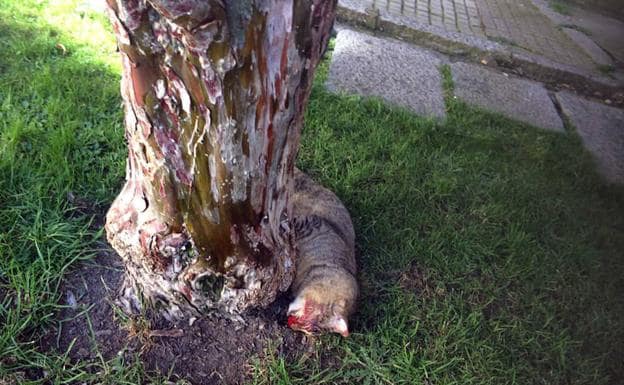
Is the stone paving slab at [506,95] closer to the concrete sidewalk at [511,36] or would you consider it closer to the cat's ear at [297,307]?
the concrete sidewalk at [511,36]

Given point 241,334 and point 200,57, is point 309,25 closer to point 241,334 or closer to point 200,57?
point 200,57

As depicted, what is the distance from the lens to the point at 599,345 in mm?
2480

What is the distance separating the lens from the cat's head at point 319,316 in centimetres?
207

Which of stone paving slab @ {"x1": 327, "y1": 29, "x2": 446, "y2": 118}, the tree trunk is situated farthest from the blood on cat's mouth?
stone paving slab @ {"x1": 327, "y1": 29, "x2": 446, "y2": 118}

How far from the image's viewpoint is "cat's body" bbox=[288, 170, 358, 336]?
6.83 ft

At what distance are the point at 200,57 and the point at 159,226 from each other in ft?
2.32

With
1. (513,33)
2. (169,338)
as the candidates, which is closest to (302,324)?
(169,338)

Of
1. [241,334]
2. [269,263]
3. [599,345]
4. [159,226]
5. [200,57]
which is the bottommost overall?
[599,345]

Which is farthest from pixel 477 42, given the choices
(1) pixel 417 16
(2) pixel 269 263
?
(2) pixel 269 263

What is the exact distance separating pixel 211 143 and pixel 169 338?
37.5 inches

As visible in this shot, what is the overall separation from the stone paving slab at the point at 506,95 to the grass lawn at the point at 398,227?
1.08 feet

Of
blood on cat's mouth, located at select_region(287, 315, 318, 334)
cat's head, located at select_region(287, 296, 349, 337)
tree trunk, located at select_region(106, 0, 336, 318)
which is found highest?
tree trunk, located at select_region(106, 0, 336, 318)

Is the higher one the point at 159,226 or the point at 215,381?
the point at 159,226

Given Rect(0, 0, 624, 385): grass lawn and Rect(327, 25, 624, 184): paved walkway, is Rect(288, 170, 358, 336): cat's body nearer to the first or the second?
Rect(0, 0, 624, 385): grass lawn
